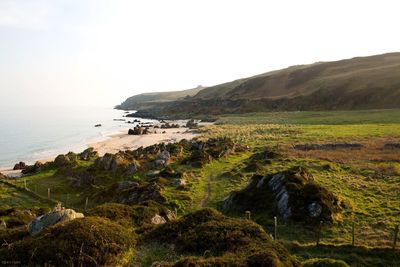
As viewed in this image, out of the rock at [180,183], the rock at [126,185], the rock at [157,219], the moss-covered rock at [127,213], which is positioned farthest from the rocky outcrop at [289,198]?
the rock at [126,185]

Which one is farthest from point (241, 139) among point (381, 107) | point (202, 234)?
point (381, 107)

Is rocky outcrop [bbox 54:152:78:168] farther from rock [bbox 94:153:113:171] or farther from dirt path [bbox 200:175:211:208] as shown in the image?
dirt path [bbox 200:175:211:208]

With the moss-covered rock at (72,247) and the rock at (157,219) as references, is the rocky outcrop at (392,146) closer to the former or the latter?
the rock at (157,219)

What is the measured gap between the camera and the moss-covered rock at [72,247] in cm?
1355

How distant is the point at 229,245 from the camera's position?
15.0m

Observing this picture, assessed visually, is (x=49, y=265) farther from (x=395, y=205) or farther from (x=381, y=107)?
(x=381, y=107)

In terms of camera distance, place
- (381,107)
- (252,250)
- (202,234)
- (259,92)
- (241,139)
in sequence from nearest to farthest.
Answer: (252,250)
(202,234)
(241,139)
(381,107)
(259,92)

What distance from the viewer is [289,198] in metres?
27.5

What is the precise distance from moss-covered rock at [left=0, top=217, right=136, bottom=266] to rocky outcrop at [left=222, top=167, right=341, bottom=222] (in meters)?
14.9

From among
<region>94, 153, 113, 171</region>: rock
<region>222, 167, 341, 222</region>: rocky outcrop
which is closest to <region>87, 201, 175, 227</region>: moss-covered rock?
<region>222, 167, 341, 222</region>: rocky outcrop

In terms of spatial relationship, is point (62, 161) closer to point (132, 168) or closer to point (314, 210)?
point (132, 168)

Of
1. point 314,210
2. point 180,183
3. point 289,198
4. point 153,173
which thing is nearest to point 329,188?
point 289,198

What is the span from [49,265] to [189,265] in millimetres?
5059

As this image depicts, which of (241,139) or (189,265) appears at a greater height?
(189,265)
